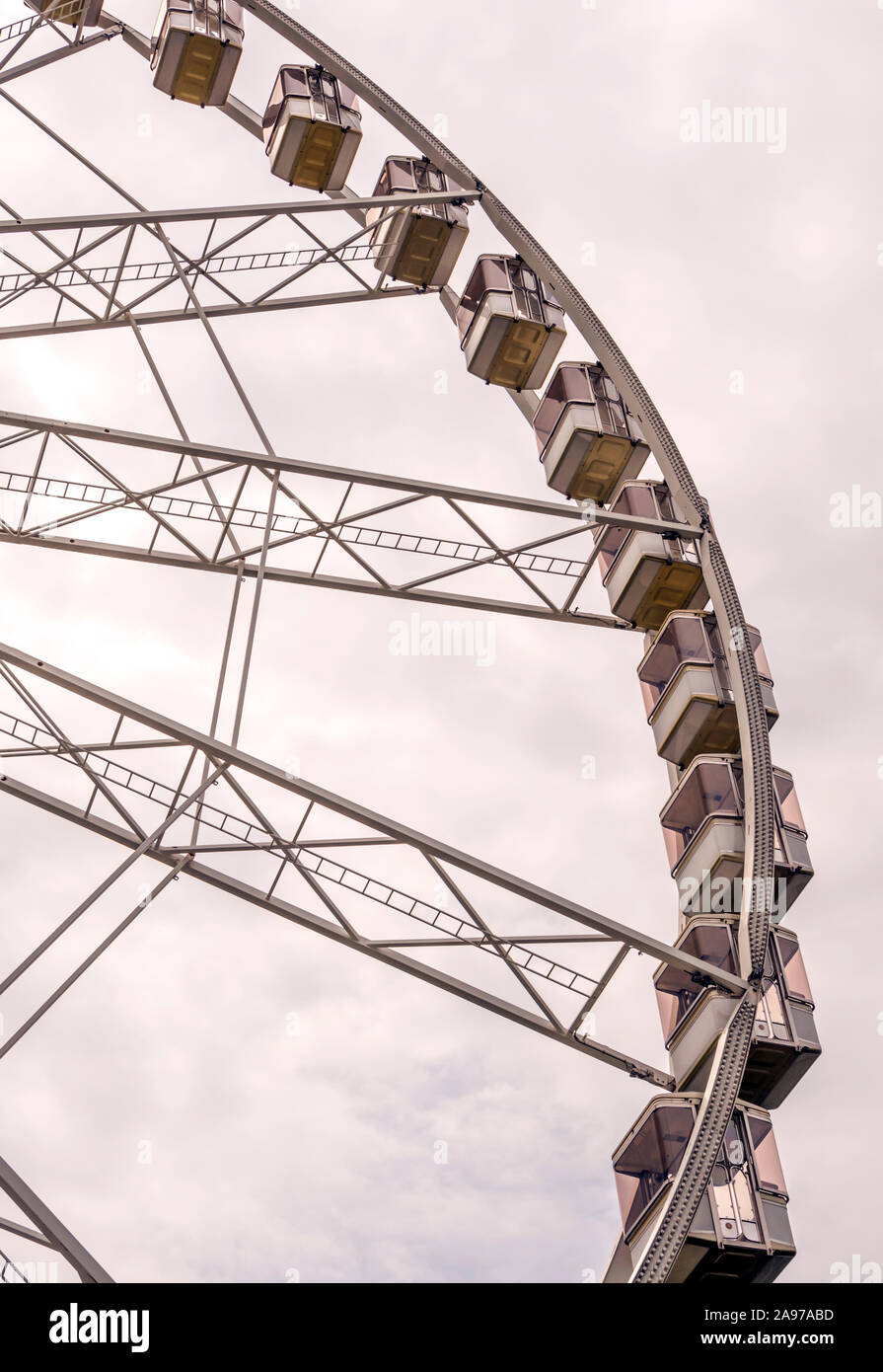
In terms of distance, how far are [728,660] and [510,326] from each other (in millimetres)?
5667

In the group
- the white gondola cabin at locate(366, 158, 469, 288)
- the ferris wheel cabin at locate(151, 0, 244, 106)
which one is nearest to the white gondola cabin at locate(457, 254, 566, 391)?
the white gondola cabin at locate(366, 158, 469, 288)

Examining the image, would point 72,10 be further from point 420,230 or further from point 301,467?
point 301,467

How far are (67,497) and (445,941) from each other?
6267 mm

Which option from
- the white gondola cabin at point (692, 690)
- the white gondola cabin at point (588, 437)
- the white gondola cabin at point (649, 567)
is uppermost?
the white gondola cabin at point (588, 437)

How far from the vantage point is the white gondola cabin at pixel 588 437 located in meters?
19.6

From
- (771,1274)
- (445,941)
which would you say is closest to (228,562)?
(445,941)

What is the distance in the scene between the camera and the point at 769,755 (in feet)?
53.9

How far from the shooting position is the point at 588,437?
19.5m

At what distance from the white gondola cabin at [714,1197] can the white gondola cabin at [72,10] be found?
16143 millimetres

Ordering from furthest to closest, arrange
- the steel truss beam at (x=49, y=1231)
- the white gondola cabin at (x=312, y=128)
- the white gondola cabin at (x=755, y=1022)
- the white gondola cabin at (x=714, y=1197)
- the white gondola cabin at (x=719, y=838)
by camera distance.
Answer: the white gondola cabin at (x=312, y=128) < the white gondola cabin at (x=719, y=838) < the white gondola cabin at (x=755, y=1022) < the white gondola cabin at (x=714, y=1197) < the steel truss beam at (x=49, y=1231)

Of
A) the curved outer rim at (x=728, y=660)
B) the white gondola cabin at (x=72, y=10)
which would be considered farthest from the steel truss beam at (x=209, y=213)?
the white gondola cabin at (x=72, y=10)

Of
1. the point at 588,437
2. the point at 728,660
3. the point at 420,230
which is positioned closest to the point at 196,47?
the point at 420,230

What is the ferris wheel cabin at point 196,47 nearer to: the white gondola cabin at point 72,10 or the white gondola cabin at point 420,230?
the white gondola cabin at point 72,10
